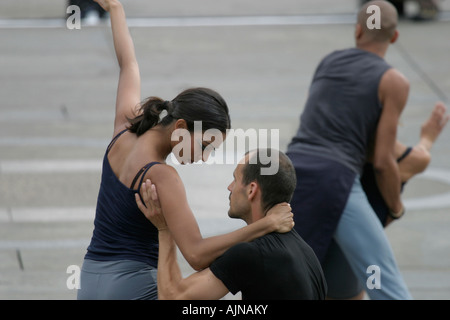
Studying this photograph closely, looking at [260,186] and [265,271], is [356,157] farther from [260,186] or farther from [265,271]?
[265,271]

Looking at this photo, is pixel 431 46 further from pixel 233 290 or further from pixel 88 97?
pixel 233 290

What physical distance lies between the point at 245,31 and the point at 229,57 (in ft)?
5.59

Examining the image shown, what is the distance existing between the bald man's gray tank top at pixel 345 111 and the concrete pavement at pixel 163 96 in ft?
5.59

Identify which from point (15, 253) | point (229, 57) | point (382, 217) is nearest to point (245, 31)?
point (229, 57)

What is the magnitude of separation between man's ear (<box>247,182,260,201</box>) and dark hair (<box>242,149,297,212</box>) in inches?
0.7

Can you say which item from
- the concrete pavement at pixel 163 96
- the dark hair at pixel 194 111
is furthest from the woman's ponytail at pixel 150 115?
the concrete pavement at pixel 163 96

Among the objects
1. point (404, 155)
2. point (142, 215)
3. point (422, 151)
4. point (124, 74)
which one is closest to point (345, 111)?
point (404, 155)

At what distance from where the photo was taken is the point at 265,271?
11.5 ft

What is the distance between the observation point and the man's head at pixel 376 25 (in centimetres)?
532

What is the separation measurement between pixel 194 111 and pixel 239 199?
454 mm

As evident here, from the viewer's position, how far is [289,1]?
1712 cm

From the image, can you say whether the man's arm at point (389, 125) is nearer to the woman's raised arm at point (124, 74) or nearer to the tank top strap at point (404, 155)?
the tank top strap at point (404, 155)

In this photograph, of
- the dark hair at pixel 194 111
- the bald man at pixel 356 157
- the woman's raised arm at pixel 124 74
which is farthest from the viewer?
the bald man at pixel 356 157

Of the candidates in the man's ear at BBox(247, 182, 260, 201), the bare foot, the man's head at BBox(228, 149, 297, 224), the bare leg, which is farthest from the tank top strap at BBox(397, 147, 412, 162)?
the man's ear at BBox(247, 182, 260, 201)
